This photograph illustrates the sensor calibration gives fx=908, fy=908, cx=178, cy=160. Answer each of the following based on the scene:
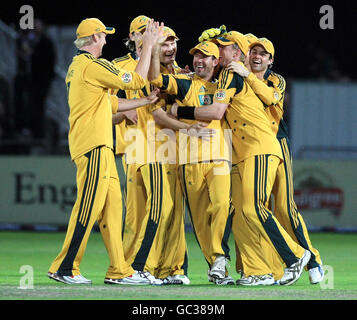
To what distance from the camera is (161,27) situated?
8.82 metres

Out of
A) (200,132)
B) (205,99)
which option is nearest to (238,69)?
(205,99)

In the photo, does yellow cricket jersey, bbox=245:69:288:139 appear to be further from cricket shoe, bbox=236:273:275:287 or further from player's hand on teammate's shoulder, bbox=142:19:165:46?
cricket shoe, bbox=236:273:275:287

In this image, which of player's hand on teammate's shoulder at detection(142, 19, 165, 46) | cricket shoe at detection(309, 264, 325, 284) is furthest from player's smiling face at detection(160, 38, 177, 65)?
cricket shoe at detection(309, 264, 325, 284)

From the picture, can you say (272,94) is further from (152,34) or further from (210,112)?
(152,34)

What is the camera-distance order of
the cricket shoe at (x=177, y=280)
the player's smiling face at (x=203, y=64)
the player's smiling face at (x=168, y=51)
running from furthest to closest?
the player's smiling face at (x=168, y=51), the player's smiling face at (x=203, y=64), the cricket shoe at (x=177, y=280)

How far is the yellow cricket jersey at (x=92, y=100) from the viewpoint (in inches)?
329

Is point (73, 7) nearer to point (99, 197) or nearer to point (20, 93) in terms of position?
point (20, 93)

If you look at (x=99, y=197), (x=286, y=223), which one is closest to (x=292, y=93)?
(x=286, y=223)

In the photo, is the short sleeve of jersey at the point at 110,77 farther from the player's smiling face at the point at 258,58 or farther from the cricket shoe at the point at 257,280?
the cricket shoe at the point at 257,280

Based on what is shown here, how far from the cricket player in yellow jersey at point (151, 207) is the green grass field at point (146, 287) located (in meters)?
0.39

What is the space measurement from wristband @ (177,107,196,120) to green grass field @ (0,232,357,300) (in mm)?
1610

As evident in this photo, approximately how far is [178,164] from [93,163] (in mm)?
961

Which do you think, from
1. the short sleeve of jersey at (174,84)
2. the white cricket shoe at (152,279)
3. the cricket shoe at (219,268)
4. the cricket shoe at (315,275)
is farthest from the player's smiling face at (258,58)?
the white cricket shoe at (152,279)
